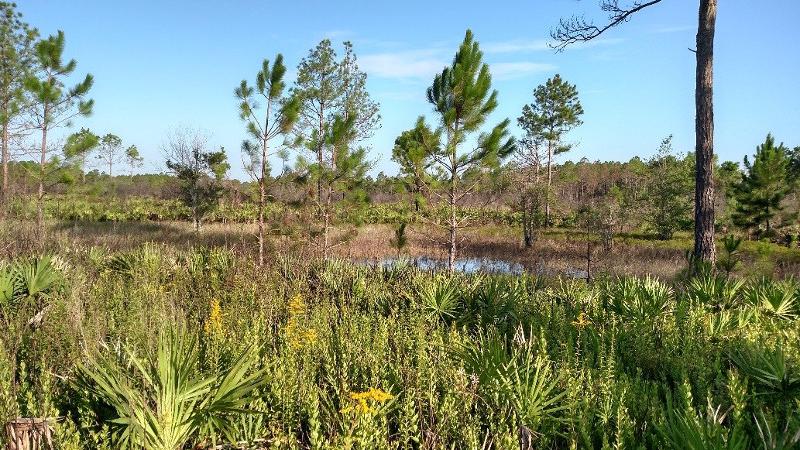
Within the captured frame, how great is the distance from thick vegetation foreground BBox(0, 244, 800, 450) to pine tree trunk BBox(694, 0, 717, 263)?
9.27ft

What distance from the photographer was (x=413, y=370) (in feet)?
13.8

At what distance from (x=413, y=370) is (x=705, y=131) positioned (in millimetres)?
8672

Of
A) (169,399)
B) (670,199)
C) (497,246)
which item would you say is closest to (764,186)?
(670,199)

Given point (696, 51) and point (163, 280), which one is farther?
point (696, 51)

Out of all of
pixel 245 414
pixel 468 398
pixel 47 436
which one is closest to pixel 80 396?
pixel 47 436

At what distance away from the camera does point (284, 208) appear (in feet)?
54.5

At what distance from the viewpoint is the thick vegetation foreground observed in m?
3.10

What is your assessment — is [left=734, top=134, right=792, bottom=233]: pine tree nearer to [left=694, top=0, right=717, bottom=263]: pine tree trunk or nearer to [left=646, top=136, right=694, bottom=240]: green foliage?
[left=646, top=136, right=694, bottom=240]: green foliage

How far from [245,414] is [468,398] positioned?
1471mm

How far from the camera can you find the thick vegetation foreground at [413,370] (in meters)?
3.10

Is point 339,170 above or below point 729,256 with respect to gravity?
above

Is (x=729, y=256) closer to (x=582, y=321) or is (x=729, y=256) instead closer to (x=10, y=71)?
(x=582, y=321)

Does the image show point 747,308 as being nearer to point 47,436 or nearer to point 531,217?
point 47,436

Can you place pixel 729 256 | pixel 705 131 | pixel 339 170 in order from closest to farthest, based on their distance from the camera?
pixel 729 256 < pixel 705 131 < pixel 339 170
